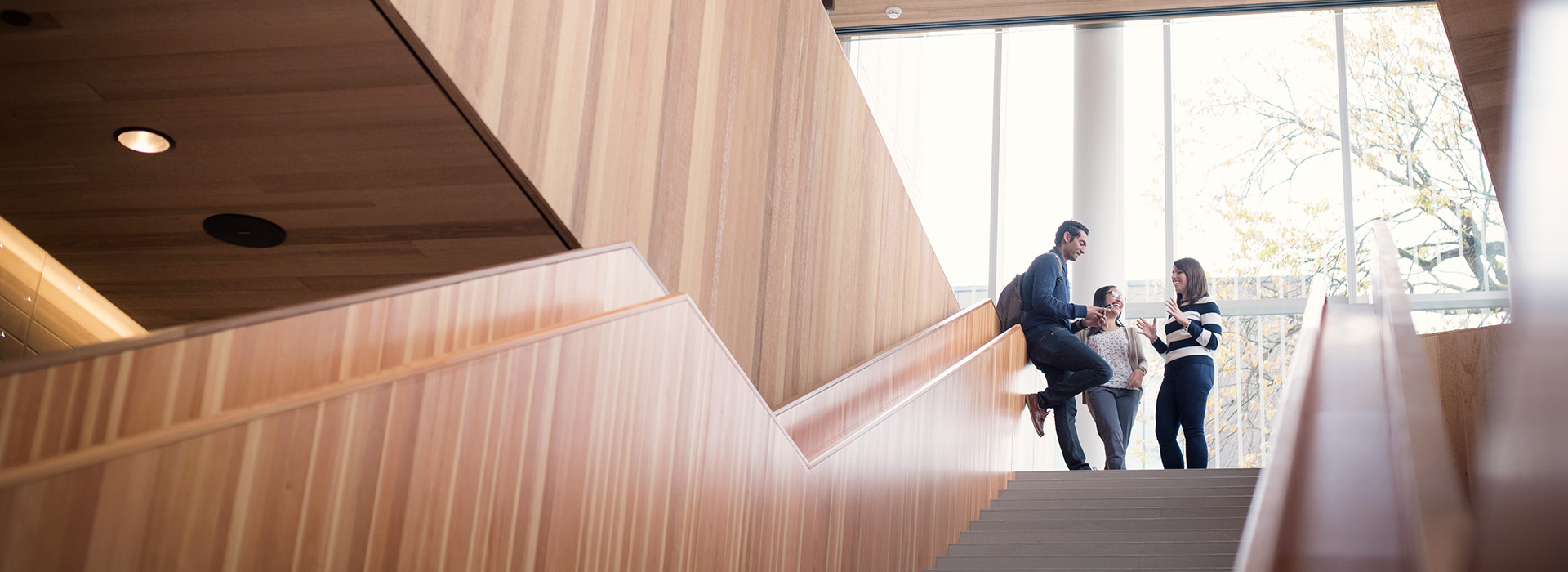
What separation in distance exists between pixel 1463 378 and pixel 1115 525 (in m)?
1.64

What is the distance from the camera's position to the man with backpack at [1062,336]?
642cm

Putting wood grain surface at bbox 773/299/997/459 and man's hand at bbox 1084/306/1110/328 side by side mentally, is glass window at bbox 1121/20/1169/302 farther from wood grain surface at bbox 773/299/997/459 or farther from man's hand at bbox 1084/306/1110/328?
wood grain surface at bbox 773/299/997/459

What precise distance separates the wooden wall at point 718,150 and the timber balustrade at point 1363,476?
5.78 ft

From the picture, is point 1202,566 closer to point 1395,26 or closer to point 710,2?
point 710,2

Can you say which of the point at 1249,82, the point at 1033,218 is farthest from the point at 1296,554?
the point at 1249,82

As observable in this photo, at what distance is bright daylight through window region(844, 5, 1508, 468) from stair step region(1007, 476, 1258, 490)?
4.34 m

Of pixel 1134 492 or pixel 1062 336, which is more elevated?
pixel 1062 336

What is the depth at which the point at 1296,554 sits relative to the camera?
1.93 metres

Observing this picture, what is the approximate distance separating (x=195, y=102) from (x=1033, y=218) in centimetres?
976

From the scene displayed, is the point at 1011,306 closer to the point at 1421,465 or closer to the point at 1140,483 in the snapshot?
the point at 1140,483

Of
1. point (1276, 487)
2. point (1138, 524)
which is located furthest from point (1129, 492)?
point (1276, 487)

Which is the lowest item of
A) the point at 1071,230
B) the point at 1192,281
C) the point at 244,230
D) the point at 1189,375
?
the point at 244,230

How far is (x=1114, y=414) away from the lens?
6.57 metres

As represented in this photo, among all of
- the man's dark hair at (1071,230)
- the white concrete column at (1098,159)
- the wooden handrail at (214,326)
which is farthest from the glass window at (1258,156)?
the wooden handrail at (214,326)
